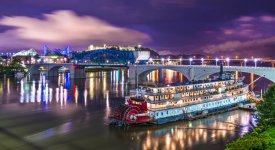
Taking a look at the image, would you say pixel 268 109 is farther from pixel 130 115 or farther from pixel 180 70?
pixel 180 70

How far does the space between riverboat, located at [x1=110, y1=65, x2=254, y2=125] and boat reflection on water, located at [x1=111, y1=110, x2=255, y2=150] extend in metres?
1.20

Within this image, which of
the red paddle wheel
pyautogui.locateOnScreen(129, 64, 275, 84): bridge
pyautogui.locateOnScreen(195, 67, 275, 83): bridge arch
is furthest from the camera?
pyautogui.locateOnScreen(129, 64, 275, 84): bridge

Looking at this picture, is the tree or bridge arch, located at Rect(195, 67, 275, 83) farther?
bridge arch, located at Rect(195, 67, 275, 83)

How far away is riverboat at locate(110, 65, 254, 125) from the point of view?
33.2 metres

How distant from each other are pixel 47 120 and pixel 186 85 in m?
16.8

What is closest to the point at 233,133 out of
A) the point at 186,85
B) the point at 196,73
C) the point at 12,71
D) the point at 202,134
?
the point at 202,134

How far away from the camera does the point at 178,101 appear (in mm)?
36938

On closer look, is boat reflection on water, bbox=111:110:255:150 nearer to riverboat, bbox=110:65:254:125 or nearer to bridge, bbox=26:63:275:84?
riverboat, bbox=110:65:254:125

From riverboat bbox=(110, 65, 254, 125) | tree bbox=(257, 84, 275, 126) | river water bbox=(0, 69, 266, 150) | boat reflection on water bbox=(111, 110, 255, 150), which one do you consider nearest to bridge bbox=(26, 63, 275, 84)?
riverboat bbox=(110, 65, 254, 125)

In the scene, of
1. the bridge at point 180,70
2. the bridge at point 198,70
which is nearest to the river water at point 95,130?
the bridge at point 198,70

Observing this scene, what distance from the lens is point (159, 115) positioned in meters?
34.3

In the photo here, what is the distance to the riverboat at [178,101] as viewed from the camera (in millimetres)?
33203

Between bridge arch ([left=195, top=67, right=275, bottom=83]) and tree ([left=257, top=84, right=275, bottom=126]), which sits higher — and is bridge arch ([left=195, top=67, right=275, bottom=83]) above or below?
above

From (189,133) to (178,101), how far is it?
683cm
